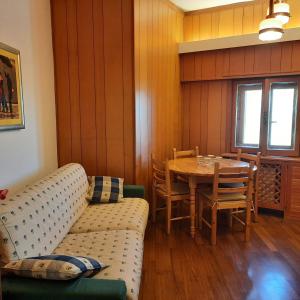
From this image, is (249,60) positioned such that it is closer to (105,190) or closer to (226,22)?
(226,22)

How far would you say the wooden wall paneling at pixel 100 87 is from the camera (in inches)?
118

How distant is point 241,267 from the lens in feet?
8.11

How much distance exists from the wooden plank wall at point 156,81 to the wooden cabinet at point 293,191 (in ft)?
5.28

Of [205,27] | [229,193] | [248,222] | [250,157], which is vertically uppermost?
[205,27]

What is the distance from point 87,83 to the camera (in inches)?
124

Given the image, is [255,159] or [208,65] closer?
[255,159]

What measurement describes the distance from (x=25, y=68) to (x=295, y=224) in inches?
138

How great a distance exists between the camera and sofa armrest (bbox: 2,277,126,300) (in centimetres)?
129

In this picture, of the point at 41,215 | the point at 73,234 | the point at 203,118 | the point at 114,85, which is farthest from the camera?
the point at 203,118

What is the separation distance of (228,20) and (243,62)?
2.25ft

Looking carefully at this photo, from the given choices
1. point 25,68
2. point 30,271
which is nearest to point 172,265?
point 30,271

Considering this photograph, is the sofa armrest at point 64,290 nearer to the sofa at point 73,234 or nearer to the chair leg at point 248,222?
the sofa at point 73,234

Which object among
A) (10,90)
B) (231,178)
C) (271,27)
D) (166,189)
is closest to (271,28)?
(271,27)

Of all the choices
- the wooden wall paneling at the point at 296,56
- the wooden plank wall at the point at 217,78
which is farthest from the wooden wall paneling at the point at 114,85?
the wooden wall paneling at the point at 296,56
